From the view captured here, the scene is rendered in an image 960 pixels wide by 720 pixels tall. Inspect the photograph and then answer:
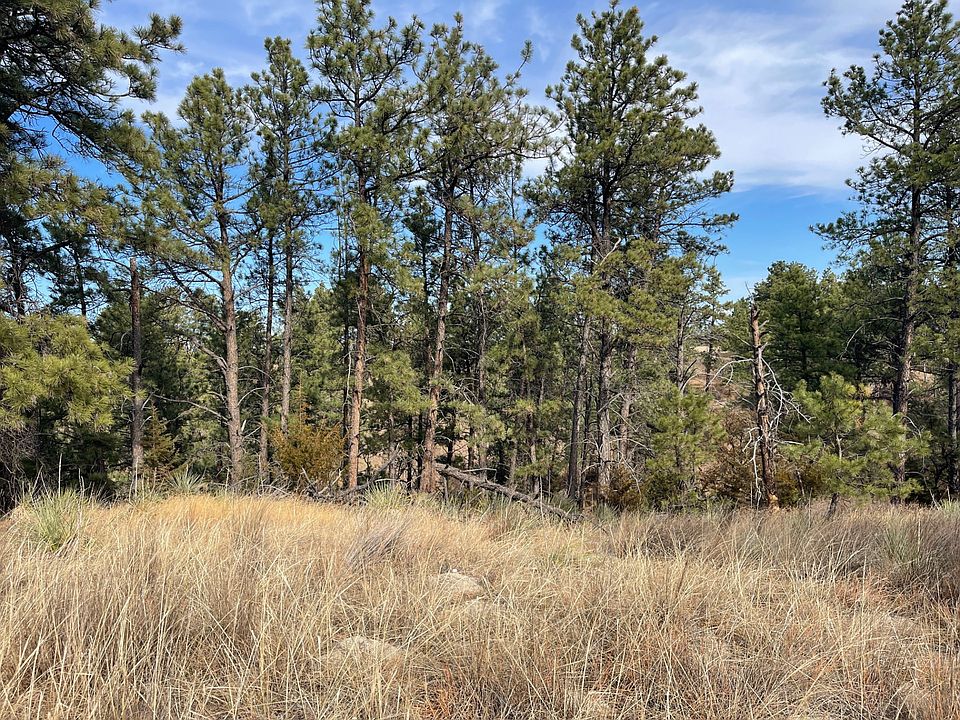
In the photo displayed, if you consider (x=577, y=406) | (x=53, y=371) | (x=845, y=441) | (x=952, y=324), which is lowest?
(x=845, y=441)

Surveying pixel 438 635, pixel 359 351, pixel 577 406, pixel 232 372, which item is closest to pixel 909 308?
pixel 577 406

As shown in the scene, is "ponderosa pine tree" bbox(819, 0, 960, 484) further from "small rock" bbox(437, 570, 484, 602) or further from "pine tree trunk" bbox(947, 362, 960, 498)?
"small rock" bbox(437, 570, 484, 602)

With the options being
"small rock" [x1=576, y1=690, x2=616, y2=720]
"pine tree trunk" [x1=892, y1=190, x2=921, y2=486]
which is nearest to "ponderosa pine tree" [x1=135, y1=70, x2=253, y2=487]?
"small rock" [x1=576, y1=690, x2=616, y2=720]

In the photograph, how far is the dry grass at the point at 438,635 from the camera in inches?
87.8

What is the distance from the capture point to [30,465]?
1430 centimetres

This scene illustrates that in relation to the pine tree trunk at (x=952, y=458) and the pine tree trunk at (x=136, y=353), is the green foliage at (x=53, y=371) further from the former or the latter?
the pine tree trunk at (x=952, y=458)

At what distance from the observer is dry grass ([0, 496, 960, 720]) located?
2230 mm

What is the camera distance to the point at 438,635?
9.20 feet

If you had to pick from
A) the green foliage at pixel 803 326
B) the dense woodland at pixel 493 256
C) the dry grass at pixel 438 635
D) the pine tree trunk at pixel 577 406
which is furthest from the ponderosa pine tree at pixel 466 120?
the green foliage at pixel 803 326

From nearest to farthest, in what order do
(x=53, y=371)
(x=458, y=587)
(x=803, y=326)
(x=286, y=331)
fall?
(x=458, y=587) < (x=53, y=371) < (x=286, y=331) < (x=803, y=326)

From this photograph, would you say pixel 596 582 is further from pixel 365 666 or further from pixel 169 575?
pixel 169 575

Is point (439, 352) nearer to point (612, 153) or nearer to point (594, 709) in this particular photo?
point (612, 153)

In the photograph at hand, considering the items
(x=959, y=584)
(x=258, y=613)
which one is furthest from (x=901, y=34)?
(x=258, y=613)

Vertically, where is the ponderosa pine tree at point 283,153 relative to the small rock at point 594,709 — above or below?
above
